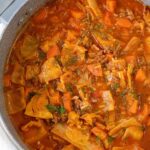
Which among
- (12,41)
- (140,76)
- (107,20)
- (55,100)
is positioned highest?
(12,41)

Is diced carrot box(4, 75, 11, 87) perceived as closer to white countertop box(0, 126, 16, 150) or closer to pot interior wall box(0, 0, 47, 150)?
pot interior wall box(0, 0, 47, 150)

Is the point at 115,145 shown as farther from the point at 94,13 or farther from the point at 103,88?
the point at 94,13

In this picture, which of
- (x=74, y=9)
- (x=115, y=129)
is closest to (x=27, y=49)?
(x=74, y=9)

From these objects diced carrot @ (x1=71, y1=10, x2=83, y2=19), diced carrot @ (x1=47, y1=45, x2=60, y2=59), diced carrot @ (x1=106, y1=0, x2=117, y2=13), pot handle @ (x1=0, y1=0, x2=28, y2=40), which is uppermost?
pot handle @ (x1=0, y1=0, x2=28, y2=40)

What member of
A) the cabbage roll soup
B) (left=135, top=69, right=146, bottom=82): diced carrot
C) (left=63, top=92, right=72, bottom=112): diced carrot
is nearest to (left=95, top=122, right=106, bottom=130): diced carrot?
the cabbage roll soup

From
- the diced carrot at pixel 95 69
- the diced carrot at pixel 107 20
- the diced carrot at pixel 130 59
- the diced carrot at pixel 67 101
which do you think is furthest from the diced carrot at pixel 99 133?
the diced carrot at pixel 107 20

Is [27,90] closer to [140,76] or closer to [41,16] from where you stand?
[41,16]

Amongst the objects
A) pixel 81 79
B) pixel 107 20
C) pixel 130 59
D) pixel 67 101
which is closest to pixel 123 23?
pixel 107 20
